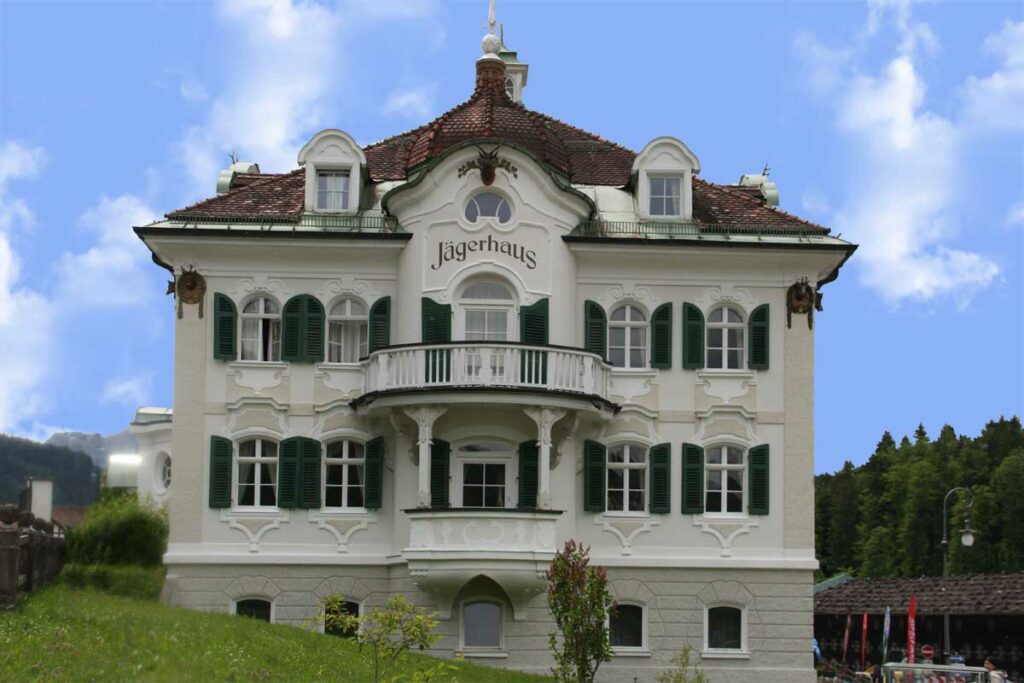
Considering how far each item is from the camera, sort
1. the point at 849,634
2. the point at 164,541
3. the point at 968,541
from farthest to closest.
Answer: the point at 849,634
the point at 968,541
the point at 164,541

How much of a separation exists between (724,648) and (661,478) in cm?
426

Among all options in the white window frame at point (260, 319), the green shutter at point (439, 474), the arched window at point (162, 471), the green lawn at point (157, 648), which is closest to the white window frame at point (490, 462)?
the green shutter at point (439, 474)

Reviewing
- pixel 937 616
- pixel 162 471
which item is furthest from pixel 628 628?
pixel 937 616

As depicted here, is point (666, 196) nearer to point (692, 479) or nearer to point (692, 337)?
point (692, 337)

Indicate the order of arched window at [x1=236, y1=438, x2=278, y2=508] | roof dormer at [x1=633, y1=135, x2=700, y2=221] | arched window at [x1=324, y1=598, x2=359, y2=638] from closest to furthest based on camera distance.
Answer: arched window at [x1=324, y1=598, x2=359, y2=638] → arched window at [x1=236, y1=438, x2=278, y2=508] → roof dormer at [x1=633, y1=135, x2=700, y2=221]

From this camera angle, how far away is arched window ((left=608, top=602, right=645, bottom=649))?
3916 cm

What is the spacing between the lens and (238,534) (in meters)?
39.1

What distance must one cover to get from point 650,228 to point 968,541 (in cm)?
1554

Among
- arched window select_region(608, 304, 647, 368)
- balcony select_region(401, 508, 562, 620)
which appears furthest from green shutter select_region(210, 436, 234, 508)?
arched window select_region(608, 304, 647, 368)

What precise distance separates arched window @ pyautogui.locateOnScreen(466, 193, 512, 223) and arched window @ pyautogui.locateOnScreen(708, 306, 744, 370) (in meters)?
5.60

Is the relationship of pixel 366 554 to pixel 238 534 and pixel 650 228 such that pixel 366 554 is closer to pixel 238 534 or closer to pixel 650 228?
pixel 238 534

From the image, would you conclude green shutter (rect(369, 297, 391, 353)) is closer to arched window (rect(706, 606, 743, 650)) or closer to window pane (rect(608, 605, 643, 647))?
window pane (rect(608, 605, 643, 647))

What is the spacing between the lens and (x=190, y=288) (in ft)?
130

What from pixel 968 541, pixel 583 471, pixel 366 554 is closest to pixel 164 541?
pixel 366 554
